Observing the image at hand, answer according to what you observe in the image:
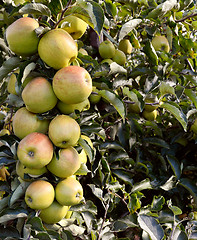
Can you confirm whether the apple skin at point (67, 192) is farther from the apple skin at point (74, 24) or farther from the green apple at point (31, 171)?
the apple skin at point (74, 24)

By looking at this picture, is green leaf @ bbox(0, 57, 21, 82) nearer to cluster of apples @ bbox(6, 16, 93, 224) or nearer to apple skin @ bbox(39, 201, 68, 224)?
cluster of apples @ bbox(6, 16, 93, 224)

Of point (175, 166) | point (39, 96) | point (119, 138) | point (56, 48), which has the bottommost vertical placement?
point (175, 166)

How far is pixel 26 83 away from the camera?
0.97 metres

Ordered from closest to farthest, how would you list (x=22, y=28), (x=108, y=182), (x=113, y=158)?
(x=22, y=28), (x=108, y=182), (x=113, y=158)

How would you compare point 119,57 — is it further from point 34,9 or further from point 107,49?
point 34,9

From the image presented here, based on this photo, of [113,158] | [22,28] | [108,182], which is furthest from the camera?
[113,158]

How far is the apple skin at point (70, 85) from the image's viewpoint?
0.86 metres

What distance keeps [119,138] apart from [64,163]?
1.62ft

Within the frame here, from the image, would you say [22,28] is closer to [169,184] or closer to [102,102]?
[102,102]

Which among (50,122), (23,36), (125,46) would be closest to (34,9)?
(23,36)

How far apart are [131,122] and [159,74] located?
29cm

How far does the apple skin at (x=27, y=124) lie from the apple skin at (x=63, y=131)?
0.05 metres

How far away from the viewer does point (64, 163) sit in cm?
90

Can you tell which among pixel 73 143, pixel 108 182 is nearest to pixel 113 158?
pixel 108 182
